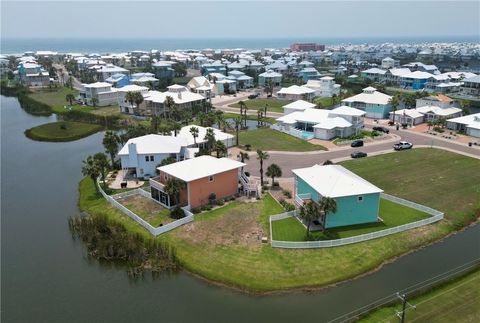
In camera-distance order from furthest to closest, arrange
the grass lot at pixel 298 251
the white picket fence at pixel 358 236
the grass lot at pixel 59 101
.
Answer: the grass lot at pixel 59 101 → the white picket fence at pixel 358 236 → the grass lot at pixel 298 251

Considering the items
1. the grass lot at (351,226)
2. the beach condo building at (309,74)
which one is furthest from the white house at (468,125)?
the beach condo building at (309,74)

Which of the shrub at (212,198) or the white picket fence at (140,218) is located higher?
the shrub at (212,198)

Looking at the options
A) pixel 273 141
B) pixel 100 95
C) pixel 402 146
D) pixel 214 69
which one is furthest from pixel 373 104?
pixel 214 69

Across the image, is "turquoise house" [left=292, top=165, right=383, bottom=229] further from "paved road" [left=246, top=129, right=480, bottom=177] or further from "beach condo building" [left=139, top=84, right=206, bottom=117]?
"beach condo building" [left=139, top=84, right=206, bottom=117]

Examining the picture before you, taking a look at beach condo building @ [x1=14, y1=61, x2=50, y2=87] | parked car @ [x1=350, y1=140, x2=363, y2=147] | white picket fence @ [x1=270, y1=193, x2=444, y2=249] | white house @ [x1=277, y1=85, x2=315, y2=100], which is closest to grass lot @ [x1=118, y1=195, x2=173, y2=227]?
white picket fence @ [x1=270, y1=193, x2=444, y2=249]

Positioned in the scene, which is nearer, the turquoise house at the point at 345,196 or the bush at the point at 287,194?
the turquoise house at the point at 345,196

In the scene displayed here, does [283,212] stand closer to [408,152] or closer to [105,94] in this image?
[408,152]

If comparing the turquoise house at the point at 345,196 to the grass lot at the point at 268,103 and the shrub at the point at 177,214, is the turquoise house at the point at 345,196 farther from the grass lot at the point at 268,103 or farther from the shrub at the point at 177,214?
the grass lot at the point at 268,103
